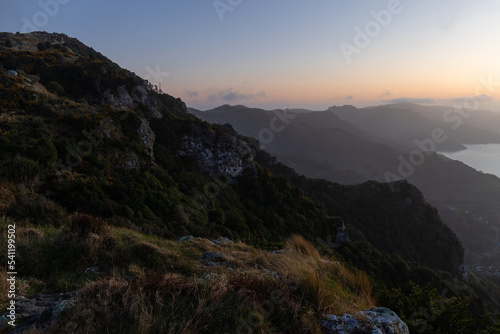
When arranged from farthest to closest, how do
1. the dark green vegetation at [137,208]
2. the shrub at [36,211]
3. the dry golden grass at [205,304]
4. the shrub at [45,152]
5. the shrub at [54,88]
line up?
the shrub at [54,88] < the shrub at [45,152] < the shrub at [36,211] < the dark green vegetation at [137,208] < the dry golden grass at [205,304]

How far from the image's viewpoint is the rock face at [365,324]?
10.2 ft

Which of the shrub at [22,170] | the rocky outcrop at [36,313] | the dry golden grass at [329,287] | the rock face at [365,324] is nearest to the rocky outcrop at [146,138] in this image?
the shrub at [22,170]

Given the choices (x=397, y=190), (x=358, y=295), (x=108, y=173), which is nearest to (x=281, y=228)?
(x=108, y=173)

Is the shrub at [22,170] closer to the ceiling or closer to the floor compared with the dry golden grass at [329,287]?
closer to the ceiling

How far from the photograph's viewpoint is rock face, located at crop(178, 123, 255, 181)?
98.9ft

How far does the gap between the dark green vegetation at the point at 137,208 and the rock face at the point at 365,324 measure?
229 millimetres

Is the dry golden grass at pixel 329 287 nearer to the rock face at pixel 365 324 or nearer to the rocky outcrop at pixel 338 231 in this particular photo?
the rock face at pixel 365 324

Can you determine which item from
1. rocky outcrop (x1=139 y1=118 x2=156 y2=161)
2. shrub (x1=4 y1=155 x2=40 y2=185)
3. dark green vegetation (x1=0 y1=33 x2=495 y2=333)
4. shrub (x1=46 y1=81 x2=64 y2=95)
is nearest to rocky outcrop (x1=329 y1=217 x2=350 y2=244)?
dark green vegetation (x1=0 y1=33 x2=495 y2=333)

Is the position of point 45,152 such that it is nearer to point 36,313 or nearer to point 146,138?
point 146,138

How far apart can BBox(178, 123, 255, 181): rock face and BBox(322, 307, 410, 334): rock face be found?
90.5ft

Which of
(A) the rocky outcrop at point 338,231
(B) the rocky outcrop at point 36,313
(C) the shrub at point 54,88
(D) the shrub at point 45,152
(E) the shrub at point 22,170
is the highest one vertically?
(C) the shrub at point 54,88

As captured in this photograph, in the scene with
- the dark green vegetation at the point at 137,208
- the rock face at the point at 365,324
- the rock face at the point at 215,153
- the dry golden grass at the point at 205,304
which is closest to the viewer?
the dry golden grass at the point at 205,304

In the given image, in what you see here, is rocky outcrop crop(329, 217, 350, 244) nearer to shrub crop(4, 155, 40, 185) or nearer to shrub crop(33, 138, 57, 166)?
shrub crop(33, 138, 57, 166)

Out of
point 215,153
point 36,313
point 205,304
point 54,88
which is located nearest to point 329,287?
point 205,304
